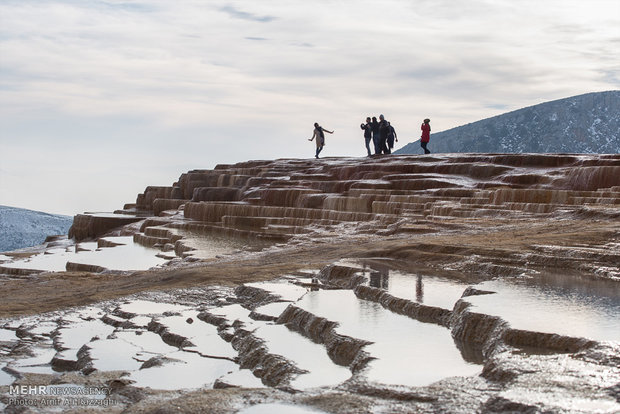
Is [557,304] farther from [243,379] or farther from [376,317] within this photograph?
[243,379]

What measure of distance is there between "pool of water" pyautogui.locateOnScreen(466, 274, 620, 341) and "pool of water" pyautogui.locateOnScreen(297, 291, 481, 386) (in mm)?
437

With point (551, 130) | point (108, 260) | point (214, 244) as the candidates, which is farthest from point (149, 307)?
point (551, 130)

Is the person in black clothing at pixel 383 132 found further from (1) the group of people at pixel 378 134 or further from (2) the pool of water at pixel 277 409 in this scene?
(2) the pool of water at pixel 277 409

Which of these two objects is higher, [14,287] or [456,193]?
[456,193]

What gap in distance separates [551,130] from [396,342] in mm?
88439

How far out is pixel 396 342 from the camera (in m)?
Answer: 5.32

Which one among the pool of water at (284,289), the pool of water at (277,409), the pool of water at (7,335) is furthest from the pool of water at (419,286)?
the pool of water at (7,335)

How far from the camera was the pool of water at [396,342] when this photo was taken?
4.62m

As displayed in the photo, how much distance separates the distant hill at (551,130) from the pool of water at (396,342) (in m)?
83.3

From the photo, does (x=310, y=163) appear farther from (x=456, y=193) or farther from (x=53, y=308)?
(x=53, y=308)

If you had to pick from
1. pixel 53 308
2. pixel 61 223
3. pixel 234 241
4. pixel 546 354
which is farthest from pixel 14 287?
pixel 61 223

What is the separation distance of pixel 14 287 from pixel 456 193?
935cm

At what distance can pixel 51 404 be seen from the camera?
477 centimetres

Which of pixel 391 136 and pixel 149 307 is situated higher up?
pixel 391 136
